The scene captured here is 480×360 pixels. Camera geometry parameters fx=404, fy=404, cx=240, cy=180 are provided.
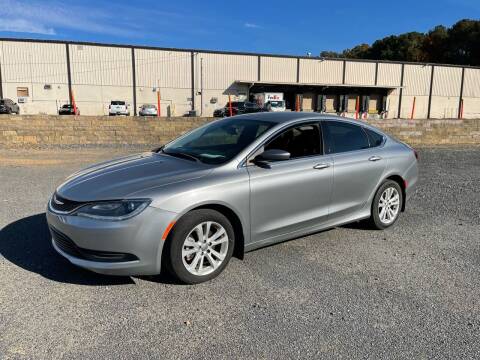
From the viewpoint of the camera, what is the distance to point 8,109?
30.6m

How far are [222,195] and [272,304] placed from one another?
3.39 feet

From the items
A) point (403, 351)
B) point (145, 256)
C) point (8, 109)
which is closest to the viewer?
point (403, 351)

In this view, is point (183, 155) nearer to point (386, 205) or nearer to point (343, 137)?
point (343, 137)

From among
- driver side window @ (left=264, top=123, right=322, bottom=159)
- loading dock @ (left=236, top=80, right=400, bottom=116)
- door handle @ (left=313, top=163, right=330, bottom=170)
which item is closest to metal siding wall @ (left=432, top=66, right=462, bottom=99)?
loading dock @ (left=236, top=80, right=400, bottom=116)

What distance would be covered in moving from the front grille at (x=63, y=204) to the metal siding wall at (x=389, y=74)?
2127 inches

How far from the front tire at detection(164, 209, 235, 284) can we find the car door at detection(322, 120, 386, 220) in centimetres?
152

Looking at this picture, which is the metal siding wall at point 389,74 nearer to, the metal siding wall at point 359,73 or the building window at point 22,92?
the metal siding wall at point 359,73

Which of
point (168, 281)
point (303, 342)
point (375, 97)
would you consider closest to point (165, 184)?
point (168, 281)

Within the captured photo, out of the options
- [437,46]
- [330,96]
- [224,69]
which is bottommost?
[330,96]

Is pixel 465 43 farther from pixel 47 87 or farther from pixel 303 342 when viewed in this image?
pixel 303 342

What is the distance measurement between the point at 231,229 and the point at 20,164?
9054 mm

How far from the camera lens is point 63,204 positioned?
3.61 metres

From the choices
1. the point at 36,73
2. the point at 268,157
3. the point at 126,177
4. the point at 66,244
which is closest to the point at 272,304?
the point at 268,157

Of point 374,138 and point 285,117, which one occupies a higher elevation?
point 285,117
